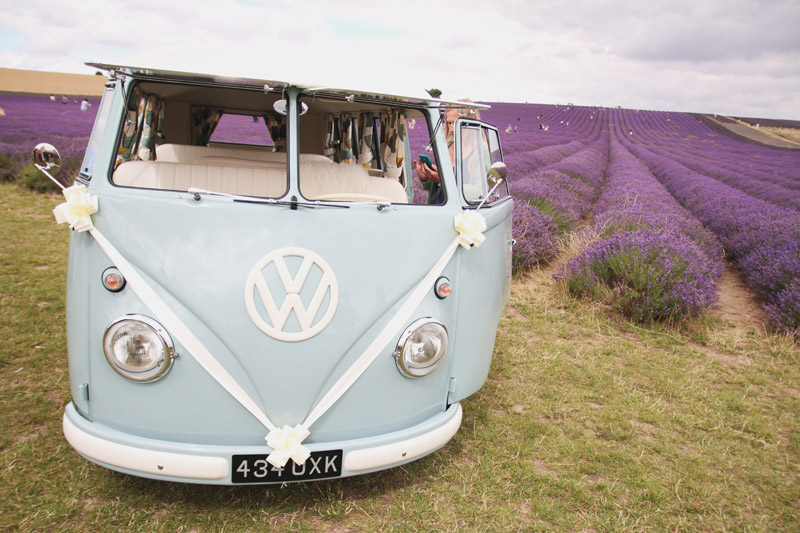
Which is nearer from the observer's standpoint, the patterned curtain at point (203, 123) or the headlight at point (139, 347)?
the headlight at point (139, 347)

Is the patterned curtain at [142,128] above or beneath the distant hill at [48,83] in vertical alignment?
beneath

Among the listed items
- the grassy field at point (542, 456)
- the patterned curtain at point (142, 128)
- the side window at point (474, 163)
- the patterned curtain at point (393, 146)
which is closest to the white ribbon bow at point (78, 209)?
the patterned curtain at point (142, 128)

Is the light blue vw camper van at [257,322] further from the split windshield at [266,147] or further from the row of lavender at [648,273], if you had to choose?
the row of lavender at [648,273]

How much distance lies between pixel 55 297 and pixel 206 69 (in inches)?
154

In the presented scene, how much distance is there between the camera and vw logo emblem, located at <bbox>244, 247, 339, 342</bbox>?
7.22 ft

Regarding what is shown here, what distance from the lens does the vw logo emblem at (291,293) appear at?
2201 mm

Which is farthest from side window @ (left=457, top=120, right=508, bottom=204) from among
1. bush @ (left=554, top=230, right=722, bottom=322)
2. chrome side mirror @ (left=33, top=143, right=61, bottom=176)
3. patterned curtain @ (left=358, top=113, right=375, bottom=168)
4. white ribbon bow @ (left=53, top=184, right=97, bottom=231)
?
bush @ (left=554, top=230, right=722, bottom=322)

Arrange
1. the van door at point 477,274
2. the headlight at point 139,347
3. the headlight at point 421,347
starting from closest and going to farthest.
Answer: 1. the headlight at point 139,347
2. the headlight at point 421,347
3. the van door at point 477,274

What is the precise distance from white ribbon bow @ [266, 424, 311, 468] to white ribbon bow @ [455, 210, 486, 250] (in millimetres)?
1124

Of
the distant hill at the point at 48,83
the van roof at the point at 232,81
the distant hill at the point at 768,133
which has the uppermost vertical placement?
the distant hill at the point at 768,133

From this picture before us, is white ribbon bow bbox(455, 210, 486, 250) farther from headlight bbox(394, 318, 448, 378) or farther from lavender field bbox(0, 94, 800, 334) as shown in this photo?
lavender field bbox(0, 94, 800, 334)

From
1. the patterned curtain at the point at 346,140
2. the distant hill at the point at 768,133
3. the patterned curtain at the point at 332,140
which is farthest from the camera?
the distant hill at the point at 768,133

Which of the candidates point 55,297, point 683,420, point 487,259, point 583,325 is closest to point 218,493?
point 487,259

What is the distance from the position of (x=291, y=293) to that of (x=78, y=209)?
93cm
